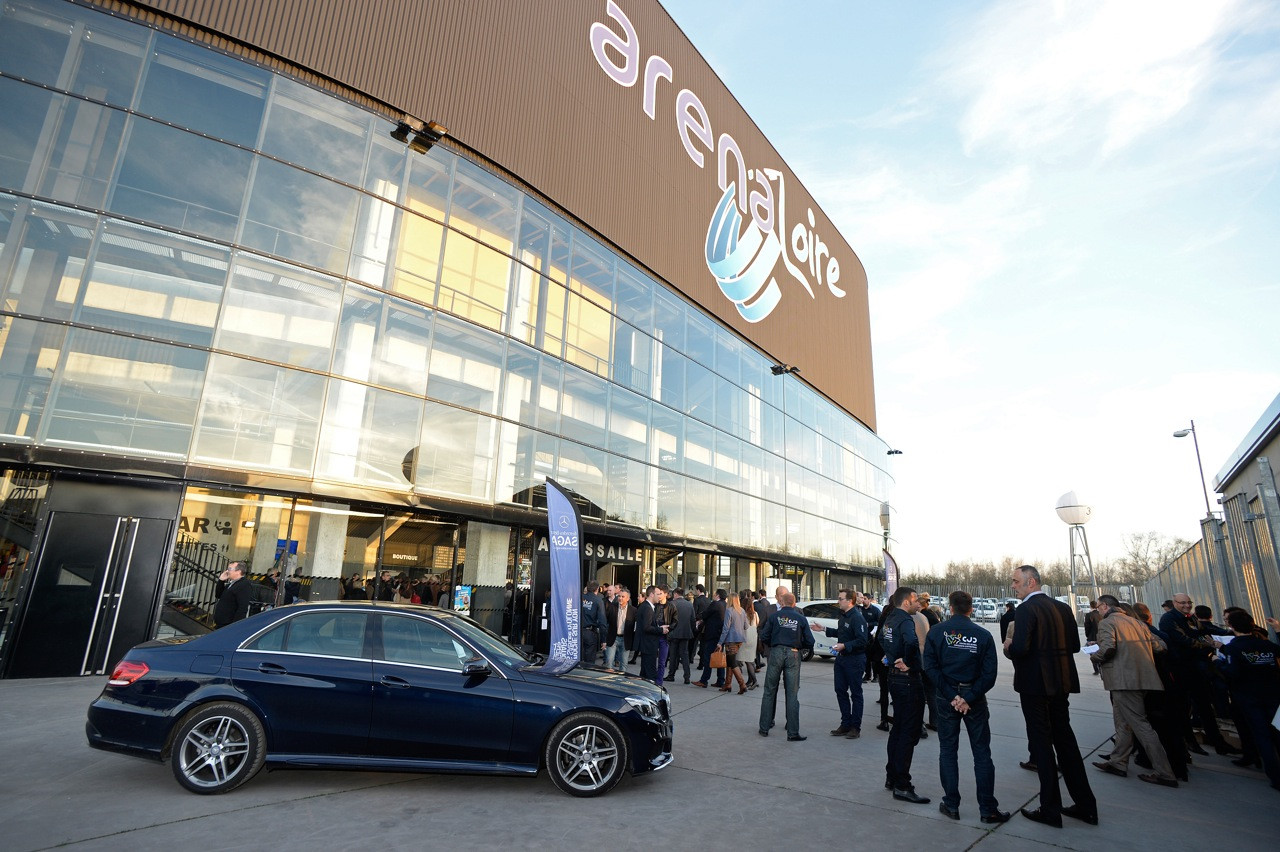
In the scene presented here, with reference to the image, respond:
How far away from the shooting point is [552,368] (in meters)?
18.2

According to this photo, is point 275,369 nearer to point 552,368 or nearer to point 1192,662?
point 552,368

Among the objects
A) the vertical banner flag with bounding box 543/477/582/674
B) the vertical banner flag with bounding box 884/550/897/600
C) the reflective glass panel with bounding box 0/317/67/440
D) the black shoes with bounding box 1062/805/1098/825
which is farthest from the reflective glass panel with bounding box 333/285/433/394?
the vertical banner flag with bounding box 884/550/897/600

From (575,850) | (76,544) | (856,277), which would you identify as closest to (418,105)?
(76,544)

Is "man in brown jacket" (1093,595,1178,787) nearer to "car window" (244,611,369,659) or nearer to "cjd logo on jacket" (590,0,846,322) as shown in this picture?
"car window" (244,611,369,659)

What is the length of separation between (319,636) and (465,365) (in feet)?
36.3

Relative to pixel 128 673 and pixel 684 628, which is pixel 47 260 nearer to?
pixel 128 673

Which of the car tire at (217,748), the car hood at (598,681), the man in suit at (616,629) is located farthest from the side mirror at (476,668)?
the man in suit at (616,629)

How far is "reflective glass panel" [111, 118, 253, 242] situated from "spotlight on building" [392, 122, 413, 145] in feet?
11.1

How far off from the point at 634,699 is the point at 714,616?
723cm

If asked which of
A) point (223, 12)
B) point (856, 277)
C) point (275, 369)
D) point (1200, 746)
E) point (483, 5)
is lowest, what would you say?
point (1200, 746)

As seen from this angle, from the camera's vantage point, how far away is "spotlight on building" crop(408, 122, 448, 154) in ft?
51.5

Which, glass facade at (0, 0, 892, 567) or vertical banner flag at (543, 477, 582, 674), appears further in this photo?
glass facade at (0, 0, 892, 567)

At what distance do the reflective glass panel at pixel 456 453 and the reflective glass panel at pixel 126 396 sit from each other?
4.53 meters

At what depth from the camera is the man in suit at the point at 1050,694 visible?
5125 millimetres
